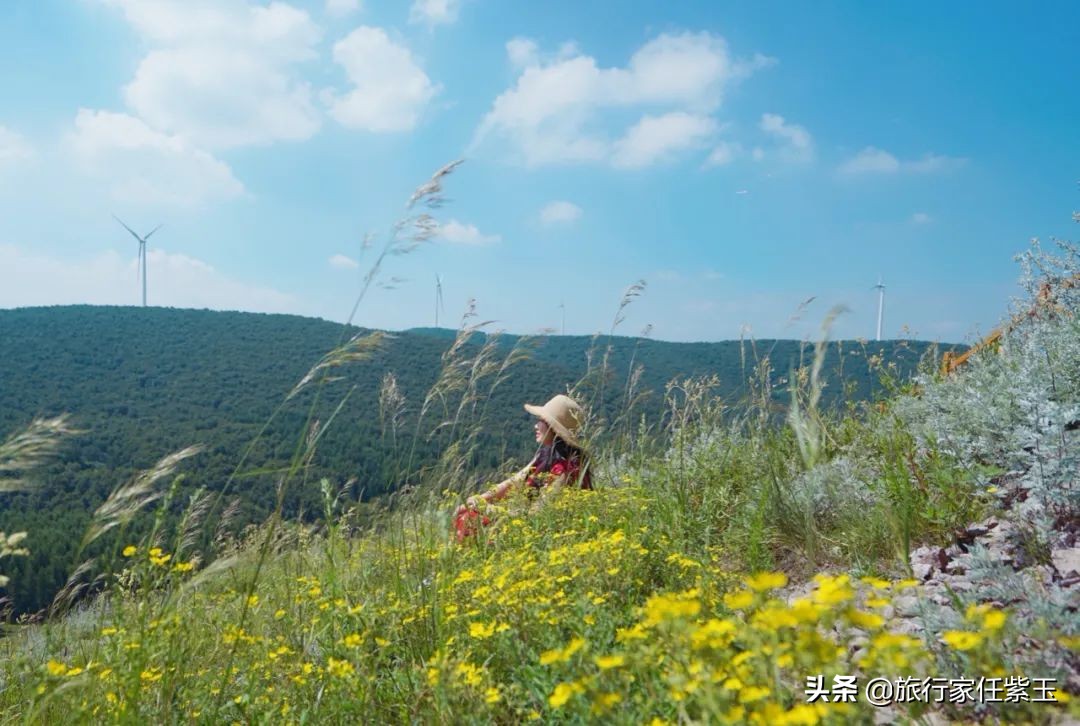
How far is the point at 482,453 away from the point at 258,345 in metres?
76.8

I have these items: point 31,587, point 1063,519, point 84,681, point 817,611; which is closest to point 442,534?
point 84,681

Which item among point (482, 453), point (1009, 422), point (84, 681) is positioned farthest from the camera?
point (482, 453)

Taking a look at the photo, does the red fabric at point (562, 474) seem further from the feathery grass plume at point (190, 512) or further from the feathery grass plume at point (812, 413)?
the feathery grass plume at point (812, 413)

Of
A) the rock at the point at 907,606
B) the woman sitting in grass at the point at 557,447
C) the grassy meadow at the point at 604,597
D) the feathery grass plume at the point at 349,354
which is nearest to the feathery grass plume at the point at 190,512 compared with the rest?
the grassy meadow at the point at 604,597

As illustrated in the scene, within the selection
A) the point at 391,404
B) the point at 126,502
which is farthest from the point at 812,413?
the point at 126,502

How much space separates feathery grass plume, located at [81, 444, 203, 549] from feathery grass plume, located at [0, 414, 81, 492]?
0.77ft

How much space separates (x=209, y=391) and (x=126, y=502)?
64.8m

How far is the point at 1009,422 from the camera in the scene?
119 inches

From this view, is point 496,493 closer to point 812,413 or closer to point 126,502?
point 126,502

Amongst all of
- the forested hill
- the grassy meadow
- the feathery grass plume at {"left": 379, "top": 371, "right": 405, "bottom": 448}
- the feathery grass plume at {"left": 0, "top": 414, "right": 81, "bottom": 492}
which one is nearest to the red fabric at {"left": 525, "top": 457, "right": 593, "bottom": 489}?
the forested hill

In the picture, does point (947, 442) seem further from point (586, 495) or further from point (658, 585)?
point (586, 495)

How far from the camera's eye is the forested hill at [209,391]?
20.1m

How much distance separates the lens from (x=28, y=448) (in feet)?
7.37

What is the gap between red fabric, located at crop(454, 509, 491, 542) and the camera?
12.5 ft
